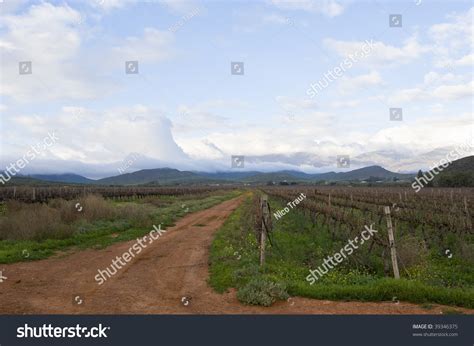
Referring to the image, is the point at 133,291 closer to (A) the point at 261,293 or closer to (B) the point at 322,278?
(A) the point at 261,293

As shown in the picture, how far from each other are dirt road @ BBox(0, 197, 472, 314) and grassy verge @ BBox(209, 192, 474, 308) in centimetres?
34

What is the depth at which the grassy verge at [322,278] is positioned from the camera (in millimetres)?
8406

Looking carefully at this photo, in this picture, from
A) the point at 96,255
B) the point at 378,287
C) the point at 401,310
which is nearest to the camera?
the point at 401,310

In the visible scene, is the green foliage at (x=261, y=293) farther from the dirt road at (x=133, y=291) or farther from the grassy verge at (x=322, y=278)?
the dirt road at (x=133, y=291)

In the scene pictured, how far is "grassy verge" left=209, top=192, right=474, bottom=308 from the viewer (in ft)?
27.6

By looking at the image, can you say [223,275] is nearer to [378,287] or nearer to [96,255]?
[378,287]

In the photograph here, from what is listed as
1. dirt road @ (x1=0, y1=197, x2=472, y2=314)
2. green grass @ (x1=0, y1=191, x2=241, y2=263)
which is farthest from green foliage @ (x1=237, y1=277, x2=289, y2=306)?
green grass @ (x1=0, y1=191, x2=241, y2=263)

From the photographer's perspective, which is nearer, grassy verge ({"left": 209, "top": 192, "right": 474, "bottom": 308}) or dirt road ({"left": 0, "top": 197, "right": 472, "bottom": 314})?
dirt road ({"left": 0, "top": 197, "right": 472, "bottom": 314})

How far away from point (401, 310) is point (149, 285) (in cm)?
583

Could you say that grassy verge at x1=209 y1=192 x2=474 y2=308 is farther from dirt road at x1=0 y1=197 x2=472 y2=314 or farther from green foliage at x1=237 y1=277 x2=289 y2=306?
dirt road at x1=0 y1=197 x2=472 y2=314

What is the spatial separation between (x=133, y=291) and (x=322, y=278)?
15.8 ft

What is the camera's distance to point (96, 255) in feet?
43.9
